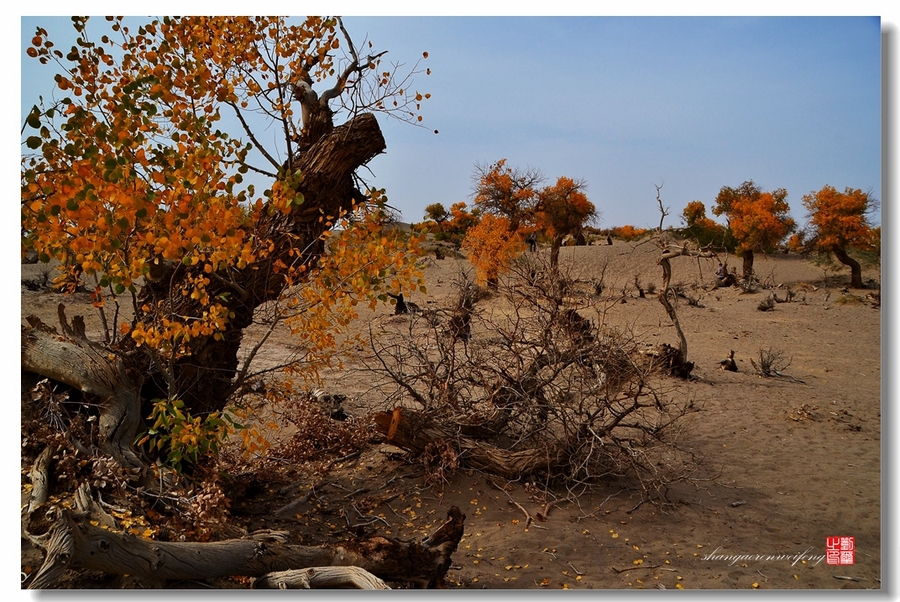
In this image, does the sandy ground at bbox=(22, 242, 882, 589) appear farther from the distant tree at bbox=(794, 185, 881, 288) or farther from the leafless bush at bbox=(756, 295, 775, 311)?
the leafless bush at bbox=(756, 295, 775, 311)

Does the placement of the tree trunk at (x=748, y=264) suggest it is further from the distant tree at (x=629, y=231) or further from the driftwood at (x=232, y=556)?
the driftwood at (x=232, y=556)

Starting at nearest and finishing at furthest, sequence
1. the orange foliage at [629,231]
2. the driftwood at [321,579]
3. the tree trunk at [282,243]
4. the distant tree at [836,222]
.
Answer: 1. the driftwood at [321,579]
2. the tree trunk at [282,243]
3. the distant tree at [836,222]
4. the orange foliage at [629,231]

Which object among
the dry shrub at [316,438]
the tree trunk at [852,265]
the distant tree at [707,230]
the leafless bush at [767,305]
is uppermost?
the distant tree at [707,230]

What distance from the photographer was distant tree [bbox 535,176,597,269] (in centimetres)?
1631

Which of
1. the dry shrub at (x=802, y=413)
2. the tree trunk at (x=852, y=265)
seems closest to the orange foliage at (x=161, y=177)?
the dry shrub at (x=802, y=413)

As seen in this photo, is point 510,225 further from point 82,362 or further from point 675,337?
point 82,362

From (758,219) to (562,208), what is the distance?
4.92 metres

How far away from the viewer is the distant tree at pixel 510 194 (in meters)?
14.7

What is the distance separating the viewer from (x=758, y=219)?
16.5 metres

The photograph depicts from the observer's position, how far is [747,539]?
13.2 ft

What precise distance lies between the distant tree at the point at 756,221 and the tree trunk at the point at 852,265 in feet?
9.87

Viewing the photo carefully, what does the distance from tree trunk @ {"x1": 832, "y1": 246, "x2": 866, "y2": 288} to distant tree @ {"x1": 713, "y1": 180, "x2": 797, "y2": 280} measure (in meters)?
3.01

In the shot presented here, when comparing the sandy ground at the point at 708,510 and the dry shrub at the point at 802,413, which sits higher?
the dry shrub at the point at 802,413

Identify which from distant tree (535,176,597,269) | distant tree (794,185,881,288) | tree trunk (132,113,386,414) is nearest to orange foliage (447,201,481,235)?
distant tree (535,176,597,269)
